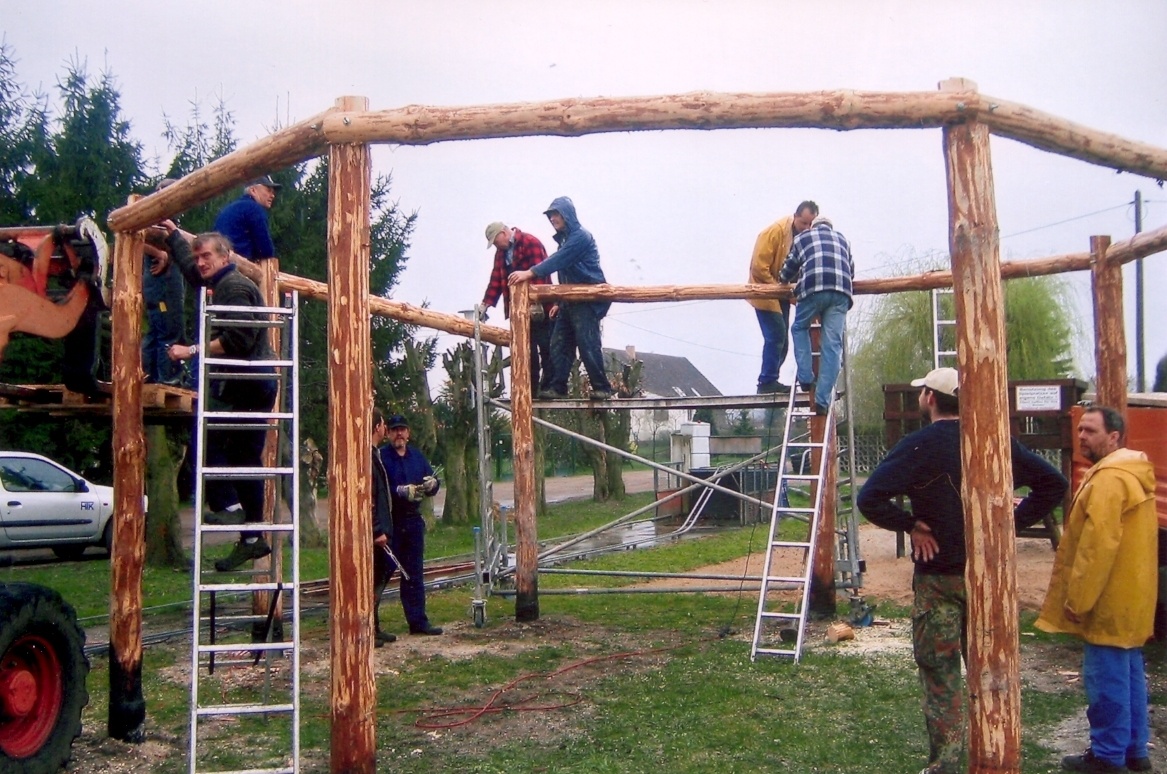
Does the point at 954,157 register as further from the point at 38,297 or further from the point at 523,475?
the point at 523,475

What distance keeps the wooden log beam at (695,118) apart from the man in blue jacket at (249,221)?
2.96 meters

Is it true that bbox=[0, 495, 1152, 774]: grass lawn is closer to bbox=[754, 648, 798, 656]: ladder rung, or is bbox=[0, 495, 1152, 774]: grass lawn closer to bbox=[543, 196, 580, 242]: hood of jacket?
bbox=[754, 648, 798, 656]: ladder rung

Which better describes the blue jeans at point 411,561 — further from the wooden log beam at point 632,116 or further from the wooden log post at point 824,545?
the wooden log beam at point 632,116

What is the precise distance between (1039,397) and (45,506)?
14.9 metres

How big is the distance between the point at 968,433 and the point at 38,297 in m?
5.10

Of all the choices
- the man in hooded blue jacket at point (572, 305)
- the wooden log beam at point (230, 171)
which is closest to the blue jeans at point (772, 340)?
the man in hooded blue jacket at point (572, 305)

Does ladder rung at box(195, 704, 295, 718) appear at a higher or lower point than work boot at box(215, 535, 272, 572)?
lower

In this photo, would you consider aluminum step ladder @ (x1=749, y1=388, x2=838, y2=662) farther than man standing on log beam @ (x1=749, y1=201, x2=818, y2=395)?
No

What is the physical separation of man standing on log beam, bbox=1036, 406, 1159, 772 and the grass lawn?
1.29 ft

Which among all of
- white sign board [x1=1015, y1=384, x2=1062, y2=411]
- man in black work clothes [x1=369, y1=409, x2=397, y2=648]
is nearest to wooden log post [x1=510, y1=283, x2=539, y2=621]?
man in black work clothes [x1=369, y1=409, x2=397, y2=648]

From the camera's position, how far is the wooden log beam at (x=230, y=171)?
612cm

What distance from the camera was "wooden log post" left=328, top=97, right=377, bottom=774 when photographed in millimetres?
5746

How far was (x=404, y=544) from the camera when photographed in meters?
10.4

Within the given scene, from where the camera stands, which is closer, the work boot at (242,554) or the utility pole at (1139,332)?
the work boot at (242,554)
